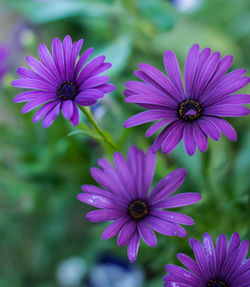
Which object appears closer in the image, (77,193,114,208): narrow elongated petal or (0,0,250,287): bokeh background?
(77,193,114,208): narrow elongated petal

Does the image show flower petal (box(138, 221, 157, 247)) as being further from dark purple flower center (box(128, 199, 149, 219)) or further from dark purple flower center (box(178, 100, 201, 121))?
dark purple flower center (box(178, 100, 201, 121))

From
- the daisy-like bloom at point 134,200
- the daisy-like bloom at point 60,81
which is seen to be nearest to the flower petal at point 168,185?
the daisy-like bloom at point 134,200

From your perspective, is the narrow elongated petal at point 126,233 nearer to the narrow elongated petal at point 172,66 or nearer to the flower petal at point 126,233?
the flower petal at point 126,233

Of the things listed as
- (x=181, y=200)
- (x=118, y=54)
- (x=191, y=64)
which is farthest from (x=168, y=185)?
(x=118, y=54)

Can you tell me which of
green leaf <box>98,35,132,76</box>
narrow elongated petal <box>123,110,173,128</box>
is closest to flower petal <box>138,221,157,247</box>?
narrow elongated petal <box>123,110,173,128</box>

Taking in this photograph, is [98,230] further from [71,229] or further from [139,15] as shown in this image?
[139,15]

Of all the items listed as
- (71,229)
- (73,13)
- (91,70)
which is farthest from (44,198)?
(91,70)
